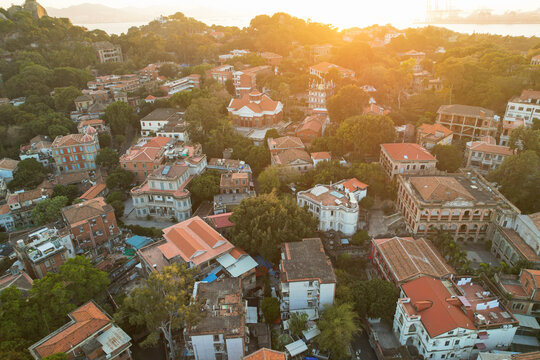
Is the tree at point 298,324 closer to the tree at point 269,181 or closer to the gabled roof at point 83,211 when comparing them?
the tree at point 269,181

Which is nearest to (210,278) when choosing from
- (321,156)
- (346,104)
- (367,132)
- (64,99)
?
(321,156)

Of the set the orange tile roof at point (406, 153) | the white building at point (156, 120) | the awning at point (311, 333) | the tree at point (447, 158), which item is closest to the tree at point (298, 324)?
the awning at point (311, 333)

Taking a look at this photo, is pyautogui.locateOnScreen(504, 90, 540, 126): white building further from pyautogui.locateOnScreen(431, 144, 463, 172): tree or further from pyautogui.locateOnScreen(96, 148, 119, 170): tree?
pyautogui.locateOnScreen(96, 148, 119, 170): tree

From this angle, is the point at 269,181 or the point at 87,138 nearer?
the point at 269,181

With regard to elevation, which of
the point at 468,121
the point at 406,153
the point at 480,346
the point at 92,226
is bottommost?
the point at 480,346

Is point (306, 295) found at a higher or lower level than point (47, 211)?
lower

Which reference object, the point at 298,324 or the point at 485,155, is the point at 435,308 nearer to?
the point at 298,324
